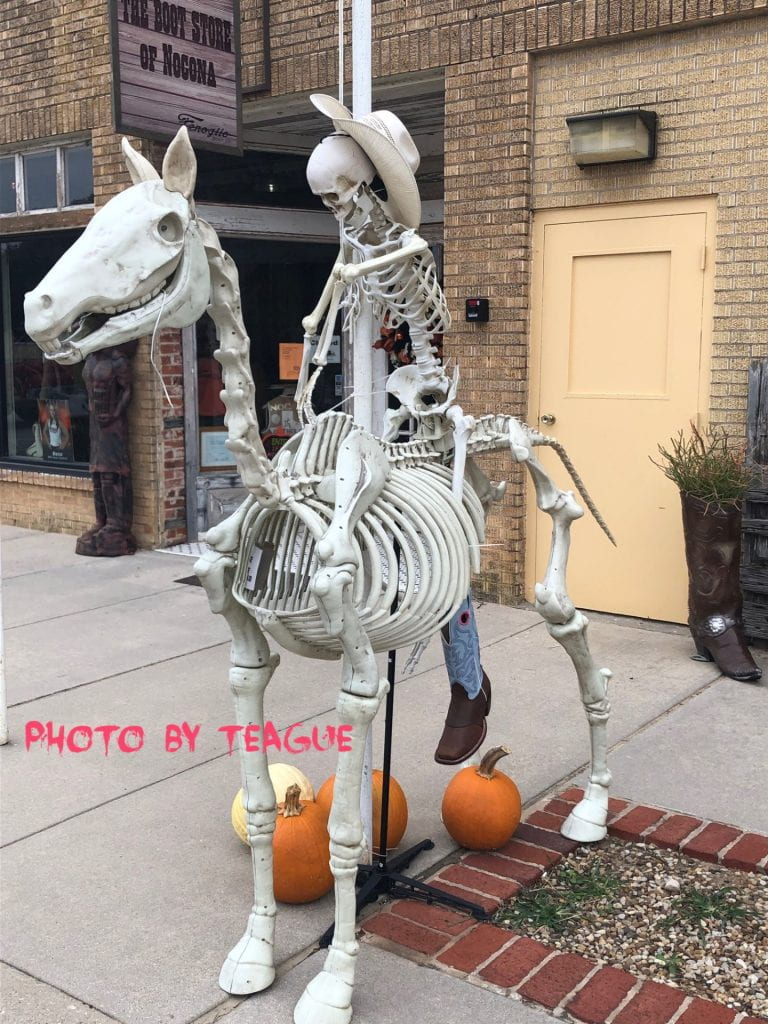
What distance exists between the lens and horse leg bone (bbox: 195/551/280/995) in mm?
3168

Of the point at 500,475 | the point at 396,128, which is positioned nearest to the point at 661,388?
the point at 500,475

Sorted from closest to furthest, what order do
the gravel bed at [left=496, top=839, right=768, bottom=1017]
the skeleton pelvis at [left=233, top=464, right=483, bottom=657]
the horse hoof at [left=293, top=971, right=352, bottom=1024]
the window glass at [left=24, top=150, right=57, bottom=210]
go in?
1. the horse hoof at [left=293, top=971, right=352, bottom=1024]
2. the skeleton pelvis at [left=233, top=464, right=483, bottom=657]
3. the gravel bed at [left=496, top=839, right=768, bottom=1017]
4. the window glass at [left=24, top=150, right=57, bottom=210]

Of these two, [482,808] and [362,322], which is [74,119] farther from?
[482,808]

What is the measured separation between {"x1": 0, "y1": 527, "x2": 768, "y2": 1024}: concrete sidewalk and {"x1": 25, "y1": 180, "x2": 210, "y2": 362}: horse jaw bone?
77.5 inches

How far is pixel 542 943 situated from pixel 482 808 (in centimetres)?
59

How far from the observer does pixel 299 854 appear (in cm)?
358

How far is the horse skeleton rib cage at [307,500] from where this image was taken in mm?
2553

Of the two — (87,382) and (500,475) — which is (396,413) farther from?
(87,382)

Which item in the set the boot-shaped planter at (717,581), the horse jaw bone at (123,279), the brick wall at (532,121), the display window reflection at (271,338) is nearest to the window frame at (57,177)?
the display window reflection at (271,338)

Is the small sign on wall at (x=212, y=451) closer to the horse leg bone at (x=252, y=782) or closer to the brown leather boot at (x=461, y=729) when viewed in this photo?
the brown leather boot at (x=461, y=729)

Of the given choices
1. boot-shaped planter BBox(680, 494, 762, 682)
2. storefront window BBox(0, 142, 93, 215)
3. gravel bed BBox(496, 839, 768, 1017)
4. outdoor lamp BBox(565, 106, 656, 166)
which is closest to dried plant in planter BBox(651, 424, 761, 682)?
boot-shaped planter BBox(680, 494, 762, 682)

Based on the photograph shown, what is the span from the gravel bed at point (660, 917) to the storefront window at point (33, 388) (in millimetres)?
7471

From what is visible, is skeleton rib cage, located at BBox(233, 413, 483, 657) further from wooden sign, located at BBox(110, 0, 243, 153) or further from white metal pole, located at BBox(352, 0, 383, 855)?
wooden sign, located at BBox(110, 0, 243, 153)

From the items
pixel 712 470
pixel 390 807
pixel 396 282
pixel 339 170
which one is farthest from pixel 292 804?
pixel 712 470
